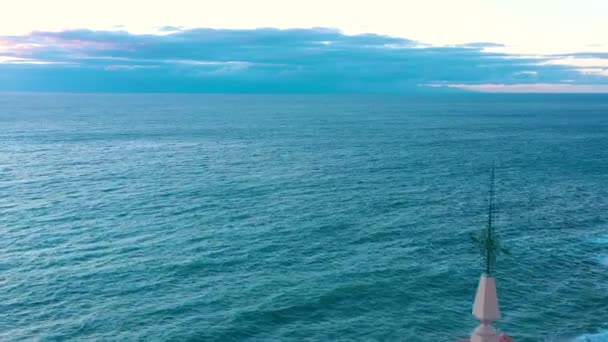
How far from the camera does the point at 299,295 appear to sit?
181 ft

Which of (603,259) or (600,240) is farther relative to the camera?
(600,240)

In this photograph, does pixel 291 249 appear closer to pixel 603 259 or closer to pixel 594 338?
pixel 594 338

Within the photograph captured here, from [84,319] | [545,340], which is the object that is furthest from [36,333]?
[545,340]

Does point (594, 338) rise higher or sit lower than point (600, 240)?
lower

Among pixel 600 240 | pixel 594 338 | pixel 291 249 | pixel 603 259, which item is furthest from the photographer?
pixel 600 240

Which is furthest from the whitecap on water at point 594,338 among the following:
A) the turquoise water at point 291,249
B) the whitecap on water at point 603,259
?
the whitecap on water at point 603,259

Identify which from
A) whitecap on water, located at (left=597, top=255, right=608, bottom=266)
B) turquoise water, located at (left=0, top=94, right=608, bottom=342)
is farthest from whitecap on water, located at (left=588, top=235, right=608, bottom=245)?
whitecap on water, located at (left=597, top=255, right=608, bottom=266)

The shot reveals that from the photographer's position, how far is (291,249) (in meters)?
67.0

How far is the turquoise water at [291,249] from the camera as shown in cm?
5012

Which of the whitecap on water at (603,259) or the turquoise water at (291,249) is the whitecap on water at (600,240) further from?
the whitecap on water at (603,259)

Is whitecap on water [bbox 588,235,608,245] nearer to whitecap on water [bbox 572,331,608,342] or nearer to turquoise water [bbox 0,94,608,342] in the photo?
turquoise water [bbox 0,94,608,342]

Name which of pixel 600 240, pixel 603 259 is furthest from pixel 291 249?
pixel 600 240

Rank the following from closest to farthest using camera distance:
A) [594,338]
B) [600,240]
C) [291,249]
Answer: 1. [594,338]
2. [291,249]
3. [600,240]

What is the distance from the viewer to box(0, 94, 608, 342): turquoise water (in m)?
50.1
